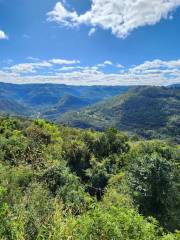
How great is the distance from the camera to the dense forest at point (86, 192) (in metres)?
14.4

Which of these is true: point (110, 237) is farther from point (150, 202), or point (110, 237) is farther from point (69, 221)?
point (150, 202)

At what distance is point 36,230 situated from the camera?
17719mm

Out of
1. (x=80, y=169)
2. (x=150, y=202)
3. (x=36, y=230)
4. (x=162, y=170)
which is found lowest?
(x=80, y=169)

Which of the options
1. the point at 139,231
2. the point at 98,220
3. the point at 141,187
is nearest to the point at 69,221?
the point at 98,220

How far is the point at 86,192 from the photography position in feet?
210

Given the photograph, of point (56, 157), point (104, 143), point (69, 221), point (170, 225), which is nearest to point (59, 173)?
point (170, 225)

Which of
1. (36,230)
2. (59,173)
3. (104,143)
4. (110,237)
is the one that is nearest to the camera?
(110,237)

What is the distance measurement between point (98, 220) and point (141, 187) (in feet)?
93.5

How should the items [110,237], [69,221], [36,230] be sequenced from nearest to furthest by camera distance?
1. [110,237]
2. [69,221]
3. [36,230]

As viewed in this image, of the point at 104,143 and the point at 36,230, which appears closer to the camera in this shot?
the point at 36,230

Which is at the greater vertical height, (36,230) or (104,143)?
(36,230)

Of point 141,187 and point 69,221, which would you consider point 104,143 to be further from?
point 69,221

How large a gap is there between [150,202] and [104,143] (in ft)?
182

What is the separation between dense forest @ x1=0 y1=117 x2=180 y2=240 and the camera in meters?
14.4
